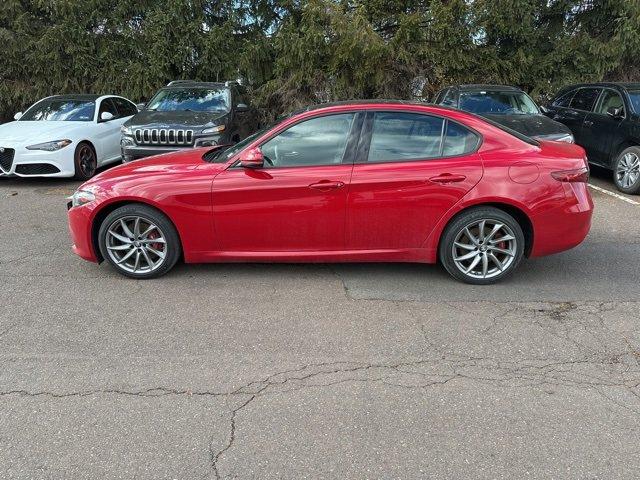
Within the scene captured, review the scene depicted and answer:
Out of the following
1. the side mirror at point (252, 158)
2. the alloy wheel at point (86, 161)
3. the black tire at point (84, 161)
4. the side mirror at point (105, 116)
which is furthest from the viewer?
the side mirror at point (105, 116)

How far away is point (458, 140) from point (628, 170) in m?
5.07

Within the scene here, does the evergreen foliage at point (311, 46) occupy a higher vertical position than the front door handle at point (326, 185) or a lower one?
higher

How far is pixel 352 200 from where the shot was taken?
4.34 metres

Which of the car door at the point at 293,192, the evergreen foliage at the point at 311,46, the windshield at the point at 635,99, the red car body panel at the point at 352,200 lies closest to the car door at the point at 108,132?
the evergreen foliage at the point at 311,46

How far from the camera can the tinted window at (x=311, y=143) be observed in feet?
14.6

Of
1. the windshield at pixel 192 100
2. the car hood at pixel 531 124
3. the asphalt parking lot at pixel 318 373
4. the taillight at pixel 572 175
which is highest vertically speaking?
the windshield at pixel 192 100

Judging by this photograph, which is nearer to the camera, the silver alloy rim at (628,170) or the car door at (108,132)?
the silver alloy rim at (628,170)

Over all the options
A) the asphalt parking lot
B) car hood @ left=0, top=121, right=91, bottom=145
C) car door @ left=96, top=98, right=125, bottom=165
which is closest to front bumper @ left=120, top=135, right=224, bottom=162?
car hood @ left=0, top=121, right=91, bottom=145

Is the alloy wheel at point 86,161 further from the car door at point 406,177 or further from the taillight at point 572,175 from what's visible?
the taillight at point 572,175

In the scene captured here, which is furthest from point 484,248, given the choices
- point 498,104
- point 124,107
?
point 124,107

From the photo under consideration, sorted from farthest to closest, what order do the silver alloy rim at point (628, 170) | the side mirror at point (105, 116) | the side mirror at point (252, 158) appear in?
the side mirror at point (105, 116) → the silver alloy rim at point (628, 170) → the side mirror at point (252, 158)

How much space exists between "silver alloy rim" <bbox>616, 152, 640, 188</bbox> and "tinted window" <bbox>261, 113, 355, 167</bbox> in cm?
566

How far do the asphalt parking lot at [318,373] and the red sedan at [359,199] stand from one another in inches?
13.3

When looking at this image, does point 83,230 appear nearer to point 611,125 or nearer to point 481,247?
point 481,247
